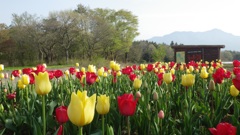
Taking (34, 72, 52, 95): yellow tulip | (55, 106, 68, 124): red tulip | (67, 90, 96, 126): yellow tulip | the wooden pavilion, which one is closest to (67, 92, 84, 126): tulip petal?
(67, 90, 96, 126): yellow tulip

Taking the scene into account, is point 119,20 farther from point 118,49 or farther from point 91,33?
point 91,33

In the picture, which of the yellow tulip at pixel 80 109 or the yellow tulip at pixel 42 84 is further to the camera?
the yellow tulip at pixel 42 84

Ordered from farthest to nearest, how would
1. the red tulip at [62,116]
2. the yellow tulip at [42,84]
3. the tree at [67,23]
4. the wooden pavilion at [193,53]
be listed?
the tree at [67,23]
the wooden pavilion at [193,53]
the yellow tulip at [42,84]
the red tulip at [62,116]

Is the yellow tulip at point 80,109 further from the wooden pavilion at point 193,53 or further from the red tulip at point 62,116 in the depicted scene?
the wooden pavilion at point 193,53

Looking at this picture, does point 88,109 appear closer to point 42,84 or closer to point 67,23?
point 42,84

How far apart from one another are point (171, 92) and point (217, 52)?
65.3ft

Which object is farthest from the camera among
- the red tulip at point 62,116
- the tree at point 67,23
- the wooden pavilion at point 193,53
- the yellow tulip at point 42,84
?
the tree at point 67,23

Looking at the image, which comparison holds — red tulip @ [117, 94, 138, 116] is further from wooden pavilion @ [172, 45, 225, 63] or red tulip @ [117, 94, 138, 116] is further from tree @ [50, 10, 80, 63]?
tree @ [50, 10, 80, 63]

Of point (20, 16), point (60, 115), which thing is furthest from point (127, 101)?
point (20, 16)

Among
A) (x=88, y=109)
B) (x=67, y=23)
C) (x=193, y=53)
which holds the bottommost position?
(x=88, y=109)

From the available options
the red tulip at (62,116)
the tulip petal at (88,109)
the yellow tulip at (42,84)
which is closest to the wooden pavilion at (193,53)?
the yellow tulip at (42,84)

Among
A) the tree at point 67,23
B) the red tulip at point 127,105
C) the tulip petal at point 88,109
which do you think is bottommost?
the red tulip at point 127,105

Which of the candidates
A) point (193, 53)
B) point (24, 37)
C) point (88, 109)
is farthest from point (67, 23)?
point (88, 109)

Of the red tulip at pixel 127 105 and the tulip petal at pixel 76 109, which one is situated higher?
the tulip petal at pixel 76 109
